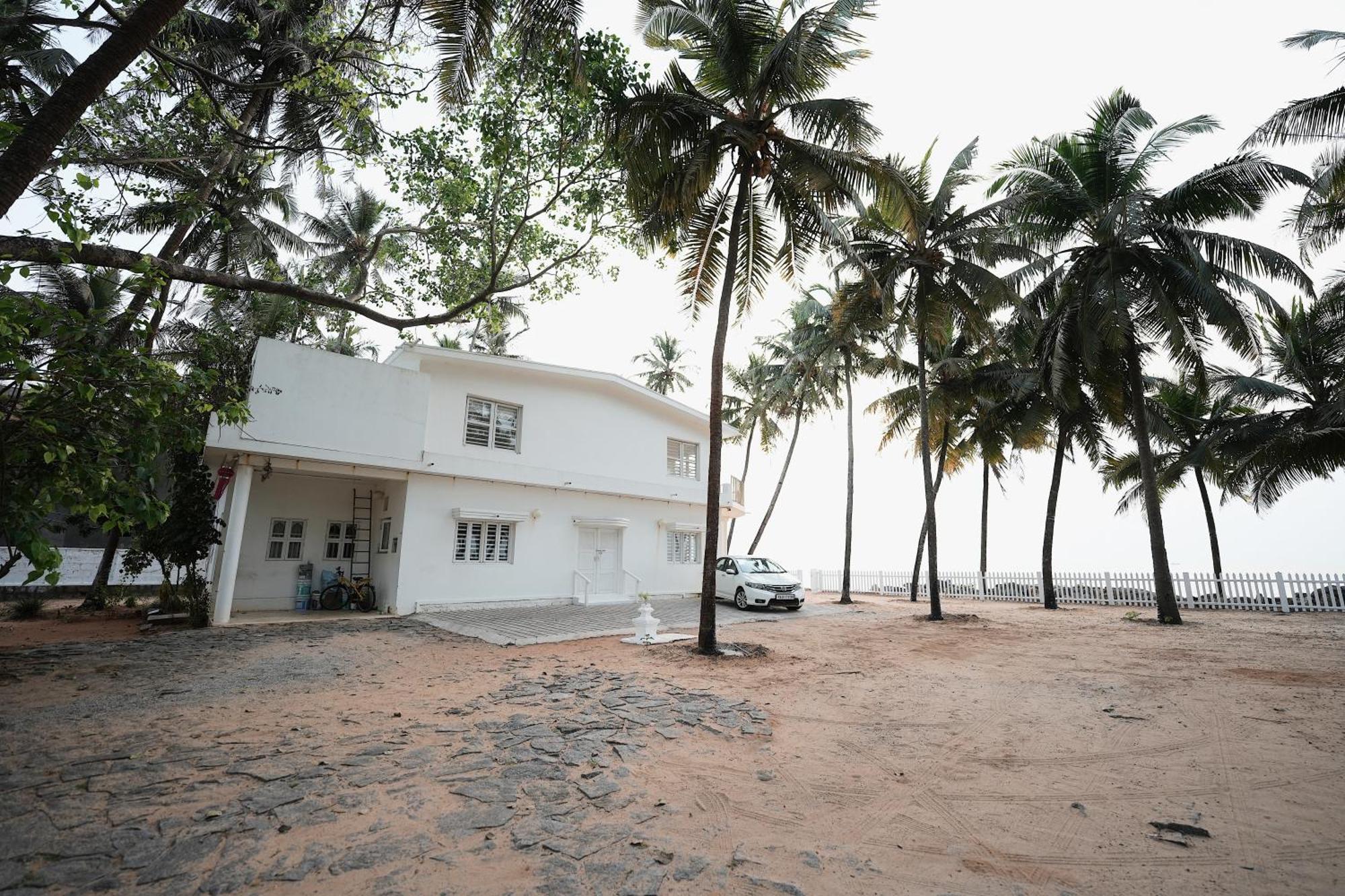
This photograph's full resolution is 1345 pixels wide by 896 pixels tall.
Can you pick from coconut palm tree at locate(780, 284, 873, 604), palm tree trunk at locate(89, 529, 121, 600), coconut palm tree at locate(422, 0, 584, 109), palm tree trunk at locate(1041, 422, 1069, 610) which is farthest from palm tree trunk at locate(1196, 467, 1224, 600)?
palm tree trunk at locate(89, 529, 121, 600)

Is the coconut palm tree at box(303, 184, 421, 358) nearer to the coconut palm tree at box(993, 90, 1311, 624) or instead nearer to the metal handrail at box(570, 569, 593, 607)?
the metal handrail at box(570, 569, 593, 607)

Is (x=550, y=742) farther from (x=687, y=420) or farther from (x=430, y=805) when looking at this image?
(x=687, y=420)

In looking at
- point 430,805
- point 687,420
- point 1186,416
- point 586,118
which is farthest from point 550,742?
point 1186,416

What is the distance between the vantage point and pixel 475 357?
50.7 feet

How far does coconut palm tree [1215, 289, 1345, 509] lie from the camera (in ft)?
57.7

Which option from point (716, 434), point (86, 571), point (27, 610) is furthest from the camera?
point (86, 571)

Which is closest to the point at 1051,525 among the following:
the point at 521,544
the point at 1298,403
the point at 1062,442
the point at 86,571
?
the point at 1062,442

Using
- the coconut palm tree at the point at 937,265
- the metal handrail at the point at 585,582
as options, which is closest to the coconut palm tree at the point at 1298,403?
the coconut palm tree at the point at 937,265

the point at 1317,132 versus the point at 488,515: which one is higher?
the point at 1317,132

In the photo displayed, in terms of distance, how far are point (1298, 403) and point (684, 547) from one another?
65.9 feet

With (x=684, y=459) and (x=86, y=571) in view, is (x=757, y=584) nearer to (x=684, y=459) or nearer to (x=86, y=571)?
(x=684, y=459)

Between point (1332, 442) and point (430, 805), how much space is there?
25.9 m

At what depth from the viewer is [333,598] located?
1457 cm

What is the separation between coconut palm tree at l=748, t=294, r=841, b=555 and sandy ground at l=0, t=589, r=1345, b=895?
57.8 feet
